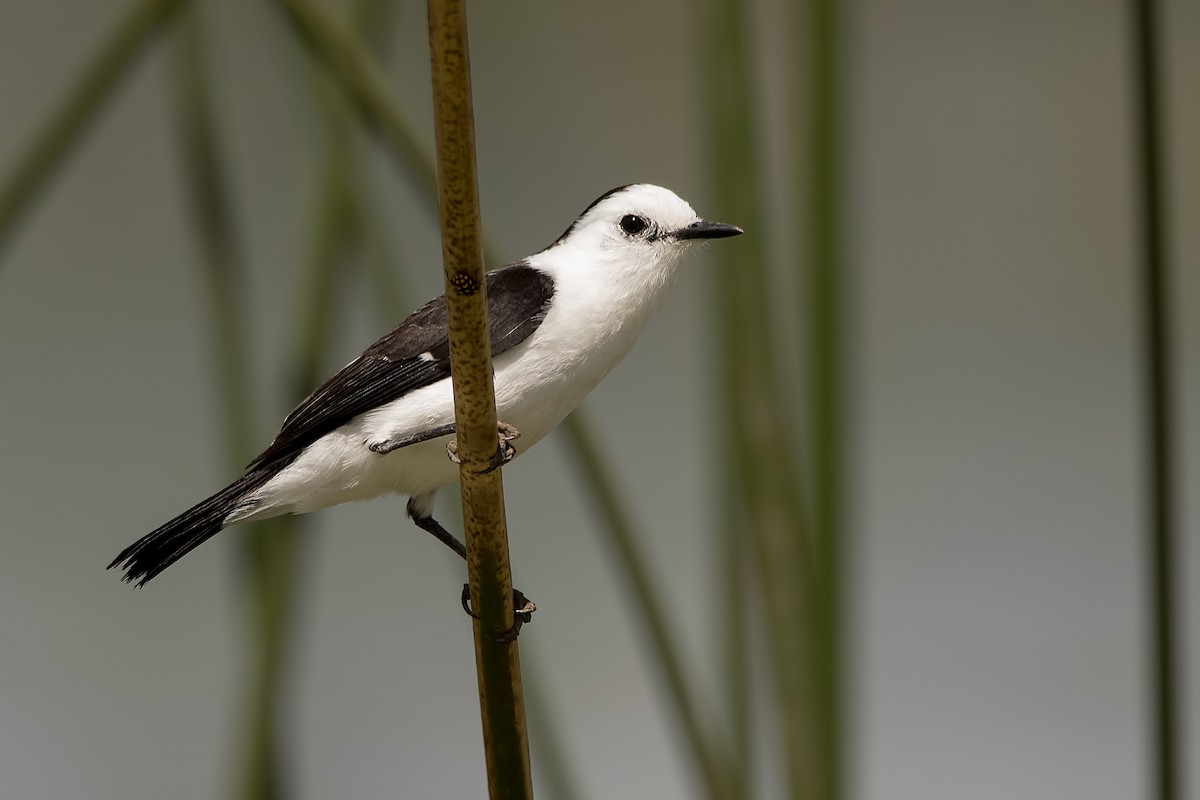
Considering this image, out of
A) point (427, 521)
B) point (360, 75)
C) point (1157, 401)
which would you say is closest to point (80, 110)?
point (360, 75)

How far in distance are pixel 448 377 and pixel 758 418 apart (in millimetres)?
333

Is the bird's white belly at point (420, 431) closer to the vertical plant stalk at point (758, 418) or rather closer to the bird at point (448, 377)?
the bird at point (448, 377)

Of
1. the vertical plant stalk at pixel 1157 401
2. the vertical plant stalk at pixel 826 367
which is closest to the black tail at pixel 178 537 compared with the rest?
the vertical plant stalk at pixel 826 367

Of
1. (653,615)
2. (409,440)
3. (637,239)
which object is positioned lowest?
(653,615)

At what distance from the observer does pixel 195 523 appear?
0.95m

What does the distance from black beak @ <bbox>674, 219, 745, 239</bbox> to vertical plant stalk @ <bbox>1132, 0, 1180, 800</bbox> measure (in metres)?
0.31

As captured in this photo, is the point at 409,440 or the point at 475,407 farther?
the point at 409,440

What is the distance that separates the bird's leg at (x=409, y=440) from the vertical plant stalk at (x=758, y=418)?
26 centimetres

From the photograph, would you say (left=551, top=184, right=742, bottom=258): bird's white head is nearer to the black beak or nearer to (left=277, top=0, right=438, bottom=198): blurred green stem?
the black beak

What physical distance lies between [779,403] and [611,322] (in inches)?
9.2

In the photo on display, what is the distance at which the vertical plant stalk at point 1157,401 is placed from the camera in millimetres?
841

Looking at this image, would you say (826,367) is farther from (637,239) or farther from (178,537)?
(178,537)

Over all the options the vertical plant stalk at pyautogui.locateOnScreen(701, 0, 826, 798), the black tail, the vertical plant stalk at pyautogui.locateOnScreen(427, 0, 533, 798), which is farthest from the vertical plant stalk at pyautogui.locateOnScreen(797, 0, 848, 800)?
the black tail

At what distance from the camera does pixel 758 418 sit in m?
0.78
